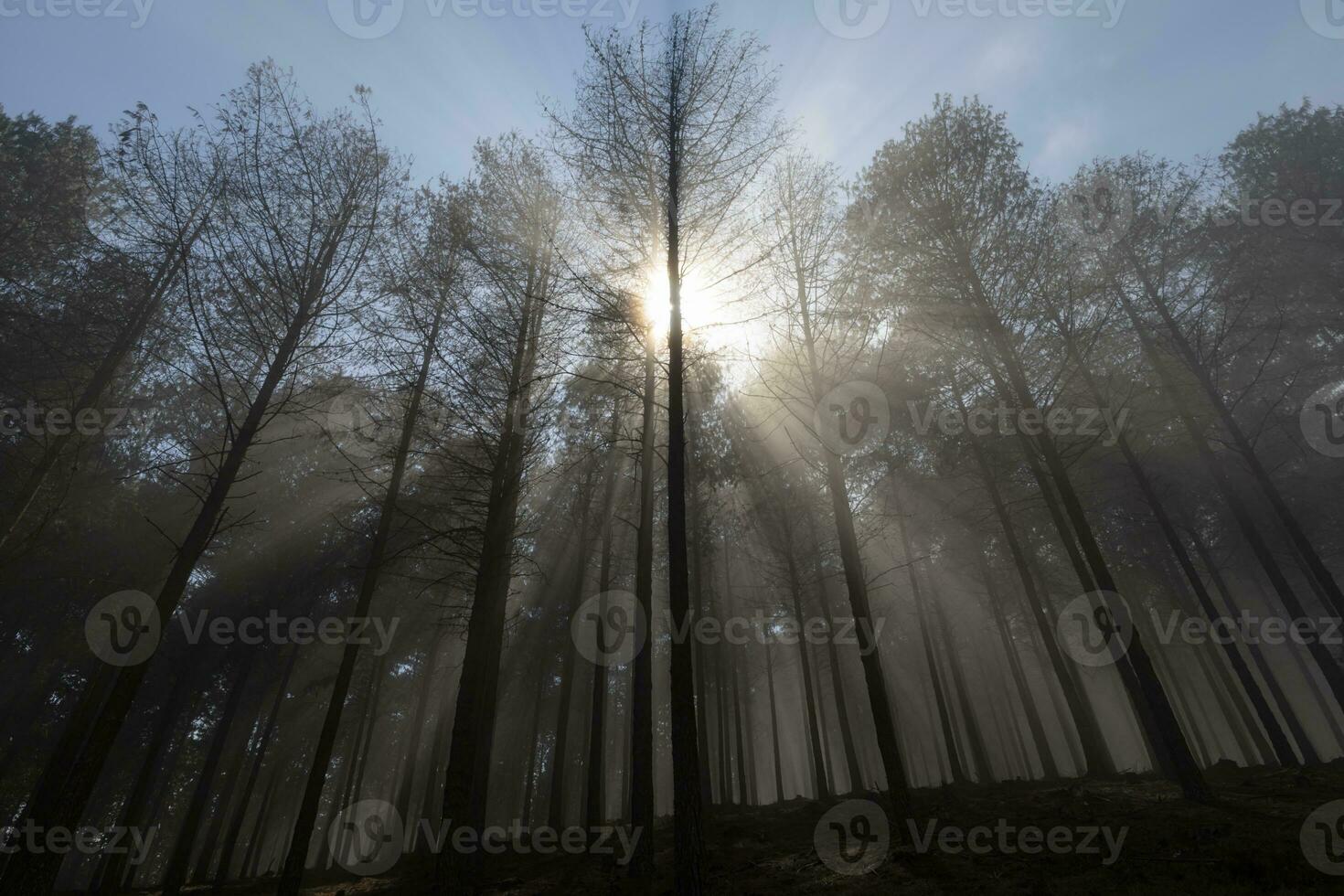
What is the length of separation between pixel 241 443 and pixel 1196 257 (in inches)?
801

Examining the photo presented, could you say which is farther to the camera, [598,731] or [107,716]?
[598,731]

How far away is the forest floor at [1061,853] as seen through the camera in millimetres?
5090

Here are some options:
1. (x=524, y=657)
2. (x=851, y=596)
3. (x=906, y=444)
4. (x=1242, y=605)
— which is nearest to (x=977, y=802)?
(x=851, y=596)

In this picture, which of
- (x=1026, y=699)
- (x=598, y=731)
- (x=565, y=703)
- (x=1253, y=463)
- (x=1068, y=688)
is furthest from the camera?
(x=1026, y=699)

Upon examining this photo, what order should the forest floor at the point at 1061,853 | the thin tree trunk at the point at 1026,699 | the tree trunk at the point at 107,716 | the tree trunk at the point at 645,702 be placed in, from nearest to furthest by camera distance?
the forest floor at the point at 1061,853, the tree trunk at the point at 107,716, the tree trunk at the point at 645,702, the thin tree trunk at the point at 1026,699

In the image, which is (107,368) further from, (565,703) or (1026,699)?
(1026,699)

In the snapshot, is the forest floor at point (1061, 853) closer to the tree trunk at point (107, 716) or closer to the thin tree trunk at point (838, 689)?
the thin tree trunk at point (838, 689)

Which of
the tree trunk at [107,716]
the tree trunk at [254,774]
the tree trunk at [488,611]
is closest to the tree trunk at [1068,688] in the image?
the tree trunk at [488,611]

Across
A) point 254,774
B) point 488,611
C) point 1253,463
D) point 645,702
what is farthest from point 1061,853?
point 254,774

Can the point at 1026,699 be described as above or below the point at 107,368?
below

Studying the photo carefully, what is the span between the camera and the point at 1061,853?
611 cm

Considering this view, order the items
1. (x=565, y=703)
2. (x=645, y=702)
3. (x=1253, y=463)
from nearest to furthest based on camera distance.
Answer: (x=645, y=702) → (x=1253, y=463) → (x=565, y=703)

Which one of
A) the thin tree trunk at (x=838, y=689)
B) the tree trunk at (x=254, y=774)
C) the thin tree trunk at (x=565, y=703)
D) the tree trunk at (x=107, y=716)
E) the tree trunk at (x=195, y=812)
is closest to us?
the tree trunk at (x=107, y=716)

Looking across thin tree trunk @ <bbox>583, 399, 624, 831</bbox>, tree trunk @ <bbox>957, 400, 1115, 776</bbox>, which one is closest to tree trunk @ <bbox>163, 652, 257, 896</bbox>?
thin tree trunk @ <bbox>583, 399, 624, 831</bbox>
